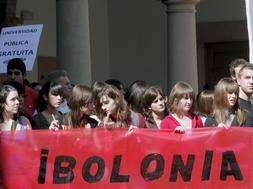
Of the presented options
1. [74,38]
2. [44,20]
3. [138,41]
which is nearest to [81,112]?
[74,38]

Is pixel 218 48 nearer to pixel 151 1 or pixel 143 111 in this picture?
pixel 151 1

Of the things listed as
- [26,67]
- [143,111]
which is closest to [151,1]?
[26,67]

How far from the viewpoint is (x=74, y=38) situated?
11359 mm

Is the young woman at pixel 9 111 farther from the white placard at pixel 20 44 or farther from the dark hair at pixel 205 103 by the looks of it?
the white placard at pixel 20 44

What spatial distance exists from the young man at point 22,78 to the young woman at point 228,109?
7.93 ft

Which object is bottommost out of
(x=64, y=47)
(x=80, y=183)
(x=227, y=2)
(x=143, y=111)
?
(x=80, y=183)

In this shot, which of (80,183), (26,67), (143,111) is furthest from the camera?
(26,67)

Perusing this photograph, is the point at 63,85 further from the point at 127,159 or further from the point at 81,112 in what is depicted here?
the point at 127,159

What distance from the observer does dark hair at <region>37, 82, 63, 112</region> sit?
25.3 feet

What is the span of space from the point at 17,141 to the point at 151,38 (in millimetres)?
11029

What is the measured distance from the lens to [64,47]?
1145cm

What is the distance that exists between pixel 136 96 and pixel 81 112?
114cm

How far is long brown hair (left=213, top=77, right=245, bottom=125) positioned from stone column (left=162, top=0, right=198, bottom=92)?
6370 mm

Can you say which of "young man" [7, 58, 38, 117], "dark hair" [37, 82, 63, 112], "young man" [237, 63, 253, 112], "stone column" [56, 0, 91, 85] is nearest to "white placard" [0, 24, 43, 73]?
"young man" [7, 58, 38, 117]
